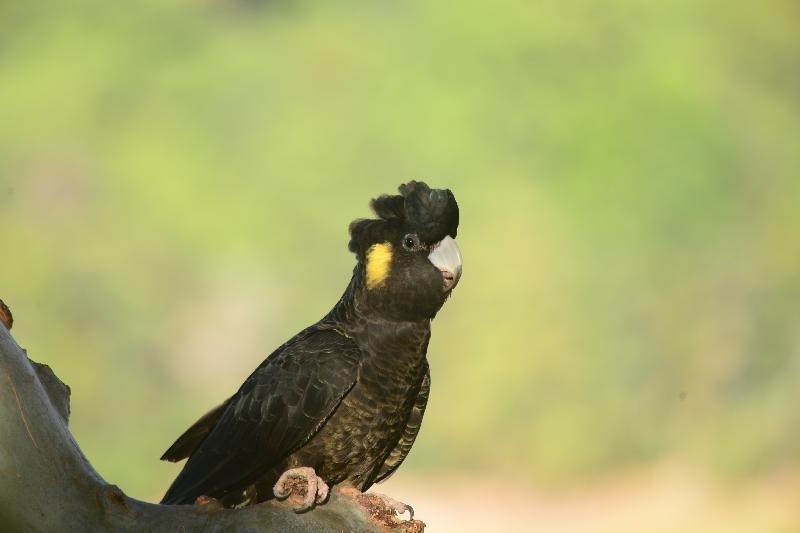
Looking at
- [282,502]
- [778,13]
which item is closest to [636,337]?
[778,13]

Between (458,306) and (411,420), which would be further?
(458,306)

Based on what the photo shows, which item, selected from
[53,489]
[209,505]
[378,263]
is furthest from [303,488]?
[378,263]

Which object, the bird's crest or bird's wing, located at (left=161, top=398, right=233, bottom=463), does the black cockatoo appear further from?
bird's wing, located at (left=161, top=398, right=233, bottom=463)

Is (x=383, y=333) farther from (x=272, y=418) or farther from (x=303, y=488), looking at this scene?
(x=303, y=488)

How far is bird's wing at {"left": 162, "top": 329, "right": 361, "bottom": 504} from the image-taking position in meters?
3.09

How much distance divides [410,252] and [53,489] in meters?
1.44

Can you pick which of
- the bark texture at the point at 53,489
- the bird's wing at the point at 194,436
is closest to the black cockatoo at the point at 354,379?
the bird's wing at the point at 194,436

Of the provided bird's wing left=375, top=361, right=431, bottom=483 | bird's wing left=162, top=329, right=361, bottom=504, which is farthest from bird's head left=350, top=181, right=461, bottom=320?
bird's wing left=375, top=361, right=431, bottom=483

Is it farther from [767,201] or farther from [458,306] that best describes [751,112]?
[458,306]

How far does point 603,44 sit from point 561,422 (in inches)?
136

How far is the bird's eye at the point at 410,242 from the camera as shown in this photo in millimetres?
3233

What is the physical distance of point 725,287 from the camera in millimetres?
8539

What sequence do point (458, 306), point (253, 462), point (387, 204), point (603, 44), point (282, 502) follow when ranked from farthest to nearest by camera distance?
→ point (603, 44) < point (458, 306) < point (387, 204) < point (253, 462) < point (282, 502)

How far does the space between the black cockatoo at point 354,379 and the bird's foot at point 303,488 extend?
0.29m
